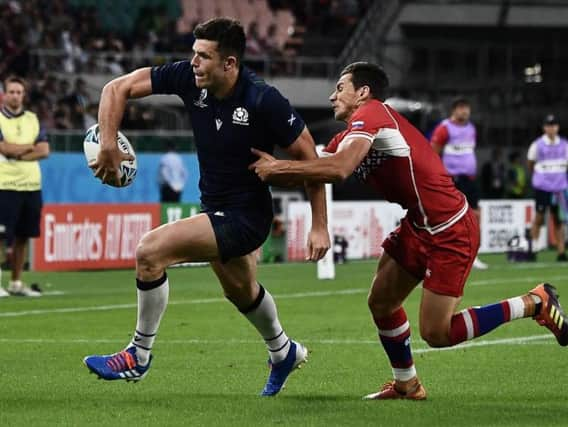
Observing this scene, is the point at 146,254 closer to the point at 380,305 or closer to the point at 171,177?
the point at 380,305

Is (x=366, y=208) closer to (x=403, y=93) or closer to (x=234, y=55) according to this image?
(x=403, y=93)

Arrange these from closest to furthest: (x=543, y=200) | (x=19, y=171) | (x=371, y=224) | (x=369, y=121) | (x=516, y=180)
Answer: (x=369, y=121), (x=19, y=171), (x=543, y=200), (x=371, y=224), (x=516, y=180)

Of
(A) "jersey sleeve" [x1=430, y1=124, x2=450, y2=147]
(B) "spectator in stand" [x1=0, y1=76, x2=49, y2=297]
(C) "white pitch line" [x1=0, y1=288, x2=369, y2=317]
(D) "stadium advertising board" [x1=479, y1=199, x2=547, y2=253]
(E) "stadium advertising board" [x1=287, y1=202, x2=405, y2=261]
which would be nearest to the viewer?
(C) "white pitch line" [x1=0, y1=288, x2=369, y2=317]

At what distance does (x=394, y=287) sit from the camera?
8.78m

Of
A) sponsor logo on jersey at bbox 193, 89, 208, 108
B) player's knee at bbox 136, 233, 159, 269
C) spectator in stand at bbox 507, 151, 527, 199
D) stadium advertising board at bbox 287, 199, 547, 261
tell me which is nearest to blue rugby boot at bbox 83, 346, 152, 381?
player's knee at bbox 136, 233, 159, 269

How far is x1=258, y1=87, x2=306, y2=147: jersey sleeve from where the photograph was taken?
844 centimetres

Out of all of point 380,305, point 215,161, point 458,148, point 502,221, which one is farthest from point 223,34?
point 502,221

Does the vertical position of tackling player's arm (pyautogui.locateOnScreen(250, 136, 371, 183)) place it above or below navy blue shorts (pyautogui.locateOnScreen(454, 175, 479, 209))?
above

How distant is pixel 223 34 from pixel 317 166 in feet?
3.46

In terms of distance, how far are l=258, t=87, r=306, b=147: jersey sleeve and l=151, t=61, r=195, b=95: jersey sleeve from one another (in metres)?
0.51

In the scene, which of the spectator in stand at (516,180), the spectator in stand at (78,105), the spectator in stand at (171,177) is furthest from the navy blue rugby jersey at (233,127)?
the spectator in stand at (516,180)

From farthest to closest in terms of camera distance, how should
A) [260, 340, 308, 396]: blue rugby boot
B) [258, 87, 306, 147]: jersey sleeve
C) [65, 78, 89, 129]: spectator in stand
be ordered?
[65, 78, 89, 129]: spectator in stand → [260, 340, 308, 396]: blue rugby boot → [258, 87, 306, 147]: jersey sleeve

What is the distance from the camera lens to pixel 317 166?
800cm

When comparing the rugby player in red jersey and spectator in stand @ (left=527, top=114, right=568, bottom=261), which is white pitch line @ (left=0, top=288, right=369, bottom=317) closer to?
spectator in stand @ (left=527, top=114, right=568, bottom=261)
